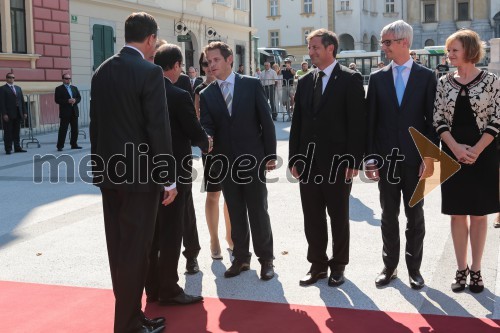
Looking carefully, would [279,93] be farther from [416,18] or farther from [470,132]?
[416,18]

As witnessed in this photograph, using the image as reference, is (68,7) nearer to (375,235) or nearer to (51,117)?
(51,117)

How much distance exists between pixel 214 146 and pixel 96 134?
159 cm

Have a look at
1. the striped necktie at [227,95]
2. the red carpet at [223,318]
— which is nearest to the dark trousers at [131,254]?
the red carpet at [223,318]

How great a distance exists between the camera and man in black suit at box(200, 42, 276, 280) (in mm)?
5645

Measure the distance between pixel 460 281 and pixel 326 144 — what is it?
1415 mm

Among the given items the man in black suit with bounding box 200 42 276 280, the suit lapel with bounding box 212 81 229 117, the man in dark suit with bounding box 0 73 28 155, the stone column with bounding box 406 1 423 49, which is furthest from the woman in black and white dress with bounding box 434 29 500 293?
the stone column with bounding box 406 1 423 49

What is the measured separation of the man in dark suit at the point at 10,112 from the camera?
15.4 m

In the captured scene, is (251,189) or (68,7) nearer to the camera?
(251,189)

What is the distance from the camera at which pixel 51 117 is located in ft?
65.3

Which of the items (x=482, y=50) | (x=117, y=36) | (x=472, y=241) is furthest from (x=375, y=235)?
(x=117, y=36)

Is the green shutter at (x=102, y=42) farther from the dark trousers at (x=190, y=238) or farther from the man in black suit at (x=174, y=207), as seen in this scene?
the man in black suit at (x=174, y=207)

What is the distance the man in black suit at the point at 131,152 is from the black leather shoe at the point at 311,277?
1550 millimetres

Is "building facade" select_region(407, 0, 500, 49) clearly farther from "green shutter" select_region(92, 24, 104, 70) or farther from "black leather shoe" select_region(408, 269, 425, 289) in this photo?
"black leather shoe" select_region(408, 269, 425, 289)

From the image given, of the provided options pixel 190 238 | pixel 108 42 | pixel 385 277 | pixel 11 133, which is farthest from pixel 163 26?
pixel 385 277
